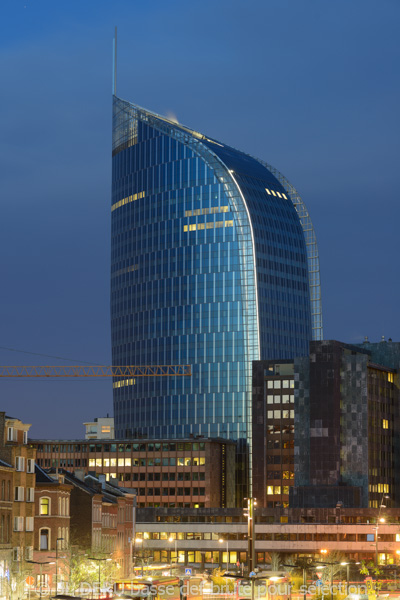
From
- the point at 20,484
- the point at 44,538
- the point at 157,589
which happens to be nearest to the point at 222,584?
the point at 44,538

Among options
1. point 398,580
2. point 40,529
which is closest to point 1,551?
point 40,529

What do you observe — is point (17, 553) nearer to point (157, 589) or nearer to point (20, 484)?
point (20, 484)

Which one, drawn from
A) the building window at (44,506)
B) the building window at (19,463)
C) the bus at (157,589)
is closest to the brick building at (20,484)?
the building window at (19,463)

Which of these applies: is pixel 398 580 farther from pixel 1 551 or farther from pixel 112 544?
pixel 1 551

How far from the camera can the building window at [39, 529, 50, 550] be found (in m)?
162

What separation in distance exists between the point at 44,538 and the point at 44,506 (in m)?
4.24

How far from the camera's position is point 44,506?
538 ft

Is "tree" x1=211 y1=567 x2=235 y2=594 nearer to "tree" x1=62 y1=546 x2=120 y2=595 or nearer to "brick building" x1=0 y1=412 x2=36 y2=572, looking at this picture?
"tree" x1=62 y1=546 x2=120 y2=595

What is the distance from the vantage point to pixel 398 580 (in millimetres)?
192875

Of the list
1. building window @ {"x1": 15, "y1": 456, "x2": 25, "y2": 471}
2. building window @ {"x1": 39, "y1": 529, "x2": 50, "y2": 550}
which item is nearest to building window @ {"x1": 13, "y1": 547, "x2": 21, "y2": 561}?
building window @ {"x1": 15, "y1": 456, "x2": 25, "y2": 471}

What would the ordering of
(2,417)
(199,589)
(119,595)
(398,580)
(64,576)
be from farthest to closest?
(398,580)
(64,576)
(2,417)
(199,589)
(119,595)

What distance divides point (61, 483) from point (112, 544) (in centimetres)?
3363

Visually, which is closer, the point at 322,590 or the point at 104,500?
the point at 322,590

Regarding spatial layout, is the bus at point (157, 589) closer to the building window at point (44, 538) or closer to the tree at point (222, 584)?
the tree at point (222, 584)
